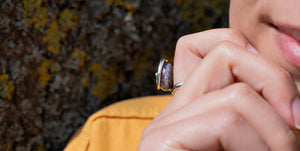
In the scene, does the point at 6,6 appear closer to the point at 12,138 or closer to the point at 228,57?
the point at 12,138

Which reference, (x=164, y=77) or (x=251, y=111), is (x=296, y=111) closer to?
(x=251, y=111)

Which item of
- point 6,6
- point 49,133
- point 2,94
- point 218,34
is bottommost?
point 49,133

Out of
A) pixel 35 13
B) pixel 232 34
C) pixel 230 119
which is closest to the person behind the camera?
pixel 230 119

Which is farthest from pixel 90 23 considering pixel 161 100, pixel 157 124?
pixel 157 124

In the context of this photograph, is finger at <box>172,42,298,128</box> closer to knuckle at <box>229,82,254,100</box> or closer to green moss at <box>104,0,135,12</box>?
knuckle at <box>229,82,254,100</box>

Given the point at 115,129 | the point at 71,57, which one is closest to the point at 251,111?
the point at 115,129
